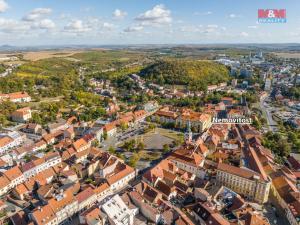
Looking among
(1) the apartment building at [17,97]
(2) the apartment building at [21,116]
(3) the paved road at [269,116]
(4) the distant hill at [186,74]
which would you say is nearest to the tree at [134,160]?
(2) the apartment building at [21,116]

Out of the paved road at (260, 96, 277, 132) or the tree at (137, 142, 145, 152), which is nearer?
the tree at (137, 142, 145, 152)

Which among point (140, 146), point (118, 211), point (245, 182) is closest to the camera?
point (118, 211)

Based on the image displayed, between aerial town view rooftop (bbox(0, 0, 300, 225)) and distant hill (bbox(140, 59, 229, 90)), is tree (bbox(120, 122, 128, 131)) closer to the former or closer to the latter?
aerial town view rooftop (bbox(0, 0, 300, 225))

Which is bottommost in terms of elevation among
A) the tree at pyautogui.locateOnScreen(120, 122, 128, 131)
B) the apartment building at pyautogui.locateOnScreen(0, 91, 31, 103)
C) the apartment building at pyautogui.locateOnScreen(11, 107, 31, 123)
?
the tree at pyautogui.locateOnScreen(120, 122, 128, 131)

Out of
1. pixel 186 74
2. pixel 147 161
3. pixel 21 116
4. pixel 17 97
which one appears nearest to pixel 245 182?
pixel 147 161

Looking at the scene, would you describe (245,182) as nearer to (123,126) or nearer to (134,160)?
(134,160)

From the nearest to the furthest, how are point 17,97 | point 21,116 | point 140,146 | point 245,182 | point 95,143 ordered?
point 245,182 → point 140,146 → point 95,143 → point 21,116 → point 17,97

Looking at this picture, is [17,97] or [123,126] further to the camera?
[17,97]

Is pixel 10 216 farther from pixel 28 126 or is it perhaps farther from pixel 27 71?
pixel 27 71

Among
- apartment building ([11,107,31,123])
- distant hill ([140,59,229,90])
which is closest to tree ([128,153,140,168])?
apartment building ([11,107,31,123])
